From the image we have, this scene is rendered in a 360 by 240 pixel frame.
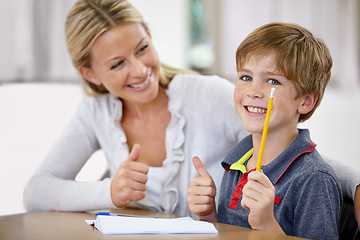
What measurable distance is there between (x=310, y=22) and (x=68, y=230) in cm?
442

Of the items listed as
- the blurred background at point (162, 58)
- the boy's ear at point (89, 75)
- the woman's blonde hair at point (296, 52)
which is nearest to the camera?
the woman's blonde hair at point (296, 52)

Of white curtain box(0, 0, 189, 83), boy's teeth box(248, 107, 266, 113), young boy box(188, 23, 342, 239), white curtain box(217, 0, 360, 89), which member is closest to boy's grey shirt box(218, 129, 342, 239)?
young boy box(188, 23, 342, 239)

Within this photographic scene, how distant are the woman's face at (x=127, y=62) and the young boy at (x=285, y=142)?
55cm

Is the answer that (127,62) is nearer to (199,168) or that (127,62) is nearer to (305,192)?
(199,168)

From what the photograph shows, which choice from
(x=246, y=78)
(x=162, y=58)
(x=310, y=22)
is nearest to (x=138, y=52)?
(x=246, y=78)

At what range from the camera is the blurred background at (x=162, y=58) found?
131 inches

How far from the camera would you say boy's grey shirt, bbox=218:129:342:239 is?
1.08 metres

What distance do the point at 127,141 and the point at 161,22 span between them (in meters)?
3.14

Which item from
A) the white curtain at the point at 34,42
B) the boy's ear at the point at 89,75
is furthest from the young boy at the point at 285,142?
the white curtain at the point at 34,42

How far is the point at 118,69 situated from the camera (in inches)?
67.9

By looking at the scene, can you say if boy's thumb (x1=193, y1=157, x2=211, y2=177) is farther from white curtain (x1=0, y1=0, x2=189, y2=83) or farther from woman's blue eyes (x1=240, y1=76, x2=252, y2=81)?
white curtain (x1=0, y1=0, x2=189, y2=83)

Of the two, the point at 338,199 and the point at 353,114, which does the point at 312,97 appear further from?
the point at 353,114

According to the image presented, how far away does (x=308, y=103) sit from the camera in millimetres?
1201

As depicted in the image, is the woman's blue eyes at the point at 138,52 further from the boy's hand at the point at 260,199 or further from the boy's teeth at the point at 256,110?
the boy's hand at the point at 260,199
